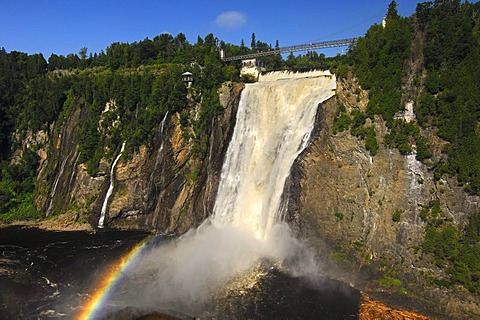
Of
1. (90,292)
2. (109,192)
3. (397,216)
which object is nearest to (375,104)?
(397,216)

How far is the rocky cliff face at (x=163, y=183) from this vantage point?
1628 inches

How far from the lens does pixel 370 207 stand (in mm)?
30312

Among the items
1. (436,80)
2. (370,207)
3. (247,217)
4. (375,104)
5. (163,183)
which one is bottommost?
(247,217)

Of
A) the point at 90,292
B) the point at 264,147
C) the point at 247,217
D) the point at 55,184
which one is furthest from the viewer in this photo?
the point at 55,184

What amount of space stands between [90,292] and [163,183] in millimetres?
16967

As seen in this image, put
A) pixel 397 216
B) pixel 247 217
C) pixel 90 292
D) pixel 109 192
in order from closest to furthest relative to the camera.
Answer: pixel 90 292 < pixel 397 216 < pixel 247 217 < pixel 109 192

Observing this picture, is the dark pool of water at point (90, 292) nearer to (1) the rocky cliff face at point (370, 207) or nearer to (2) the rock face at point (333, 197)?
(1) the rocky cliff face at point (370, 207)

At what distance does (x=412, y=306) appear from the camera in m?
25.1

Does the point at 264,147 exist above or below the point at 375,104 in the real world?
below

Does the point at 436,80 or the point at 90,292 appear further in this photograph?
the point at 436,80

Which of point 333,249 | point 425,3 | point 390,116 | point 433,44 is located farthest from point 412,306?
point 425,3

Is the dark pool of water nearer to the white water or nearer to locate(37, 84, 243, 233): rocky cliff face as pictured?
the white water

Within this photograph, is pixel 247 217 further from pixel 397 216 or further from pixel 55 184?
pixel 55 184

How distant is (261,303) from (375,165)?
46.3 feet
